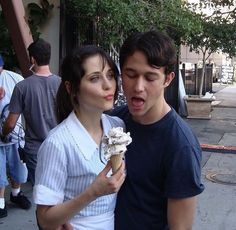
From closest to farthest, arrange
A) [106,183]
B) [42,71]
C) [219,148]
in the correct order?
[106,183] → [42,71] → [219,148]

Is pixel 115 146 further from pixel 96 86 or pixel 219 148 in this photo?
pixel 219 148

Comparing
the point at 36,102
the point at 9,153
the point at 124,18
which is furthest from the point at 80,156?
the point at 124,18

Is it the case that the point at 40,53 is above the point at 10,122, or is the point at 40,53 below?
above

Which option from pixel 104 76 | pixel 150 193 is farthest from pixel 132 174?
pixel 104 76

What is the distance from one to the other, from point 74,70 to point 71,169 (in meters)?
0.41

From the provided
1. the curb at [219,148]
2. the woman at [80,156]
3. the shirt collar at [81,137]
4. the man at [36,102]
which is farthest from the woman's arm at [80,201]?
the curb at [219,148]

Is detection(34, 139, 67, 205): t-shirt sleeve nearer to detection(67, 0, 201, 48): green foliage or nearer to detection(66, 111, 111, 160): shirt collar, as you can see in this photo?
detection(66, 111, 111, 160): shirt collar

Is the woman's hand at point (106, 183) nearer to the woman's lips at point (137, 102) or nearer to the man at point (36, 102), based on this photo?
the woman's lips at point (137, 102)

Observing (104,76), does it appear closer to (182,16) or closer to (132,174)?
(132,174)

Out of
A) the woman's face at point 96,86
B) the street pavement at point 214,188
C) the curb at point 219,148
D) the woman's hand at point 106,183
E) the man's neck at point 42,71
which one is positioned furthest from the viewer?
the curb at point 219,148

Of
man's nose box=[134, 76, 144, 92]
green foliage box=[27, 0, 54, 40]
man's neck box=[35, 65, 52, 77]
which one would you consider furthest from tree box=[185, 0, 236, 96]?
man's nose box=[134, 76, 144, 92]

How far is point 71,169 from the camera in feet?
5.87

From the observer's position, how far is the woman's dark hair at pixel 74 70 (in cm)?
187

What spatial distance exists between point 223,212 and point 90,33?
4.84 meters
